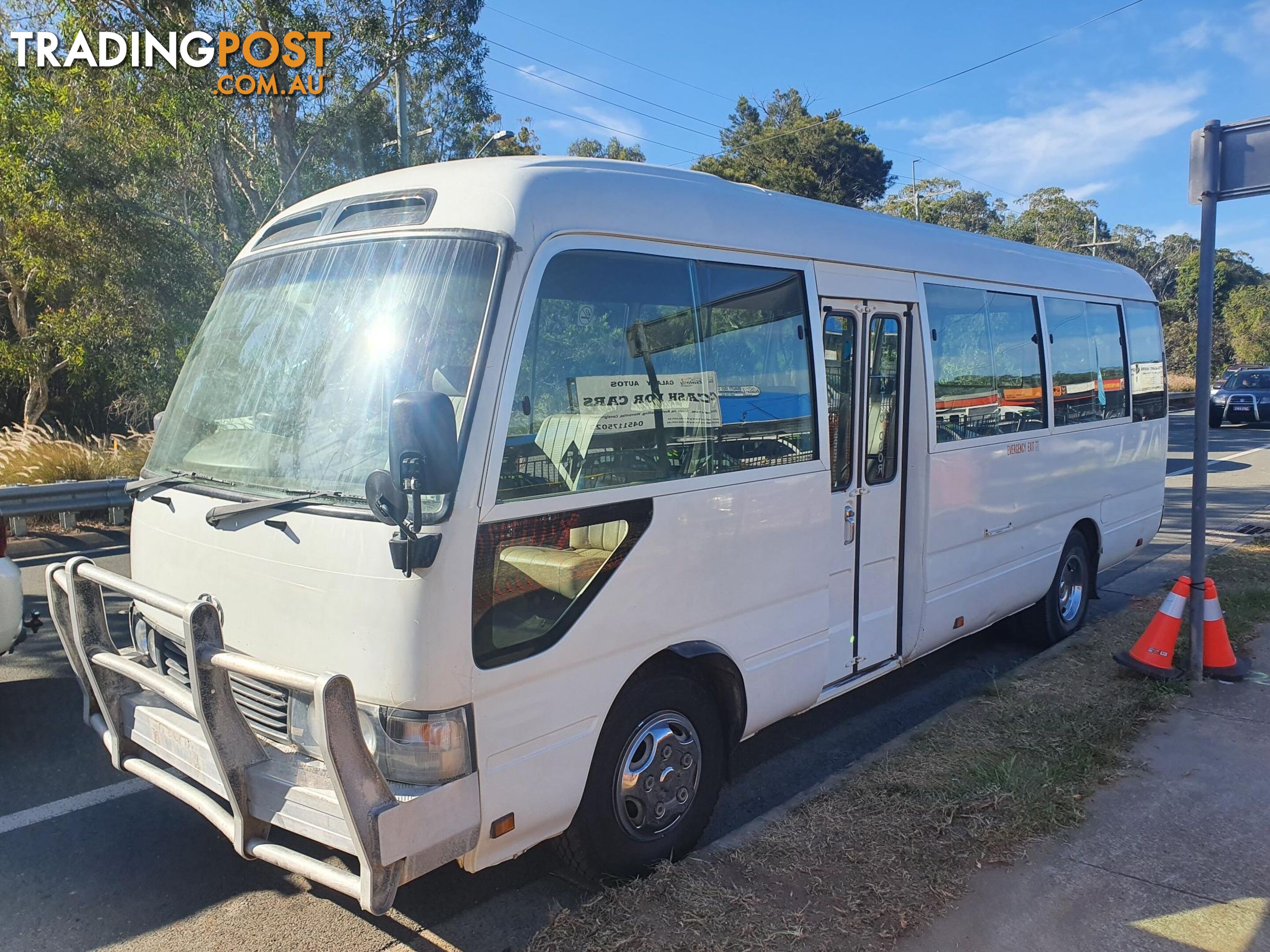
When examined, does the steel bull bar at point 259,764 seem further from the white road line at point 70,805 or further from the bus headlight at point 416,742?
the white road line at point 70,805

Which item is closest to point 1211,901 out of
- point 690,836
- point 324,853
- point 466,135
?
point 690,836

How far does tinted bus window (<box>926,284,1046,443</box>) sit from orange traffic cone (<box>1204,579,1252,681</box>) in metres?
1.51

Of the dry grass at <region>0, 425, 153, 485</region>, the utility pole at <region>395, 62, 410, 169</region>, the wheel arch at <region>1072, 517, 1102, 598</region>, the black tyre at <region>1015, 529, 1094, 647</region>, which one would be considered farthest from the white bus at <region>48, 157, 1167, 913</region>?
the utility pole at <region>395, 62, 410, 169</region>

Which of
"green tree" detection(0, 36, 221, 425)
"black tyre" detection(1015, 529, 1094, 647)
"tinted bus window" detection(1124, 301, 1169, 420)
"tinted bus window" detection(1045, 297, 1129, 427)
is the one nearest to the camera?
"tinted bus window" detection(1045, 297, 1129, 427)

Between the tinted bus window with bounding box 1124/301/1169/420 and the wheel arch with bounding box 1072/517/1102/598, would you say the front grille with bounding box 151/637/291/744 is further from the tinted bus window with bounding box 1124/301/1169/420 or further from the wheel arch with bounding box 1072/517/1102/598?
the tinted bus window with bounding box 1124/301/1169/420

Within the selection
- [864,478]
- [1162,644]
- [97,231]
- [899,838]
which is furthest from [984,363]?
[97,231]

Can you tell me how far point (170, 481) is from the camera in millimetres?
3723

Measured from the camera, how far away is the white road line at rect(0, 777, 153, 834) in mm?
4105

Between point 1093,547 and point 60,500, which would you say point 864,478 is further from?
point 60,500

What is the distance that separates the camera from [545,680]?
10.2 ft

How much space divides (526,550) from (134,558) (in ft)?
6.42

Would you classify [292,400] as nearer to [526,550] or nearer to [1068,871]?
[526,550]

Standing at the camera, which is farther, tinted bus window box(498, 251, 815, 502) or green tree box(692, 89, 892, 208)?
green tree box(692, 89, 892, 208)

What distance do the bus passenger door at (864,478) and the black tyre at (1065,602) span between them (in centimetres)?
222
